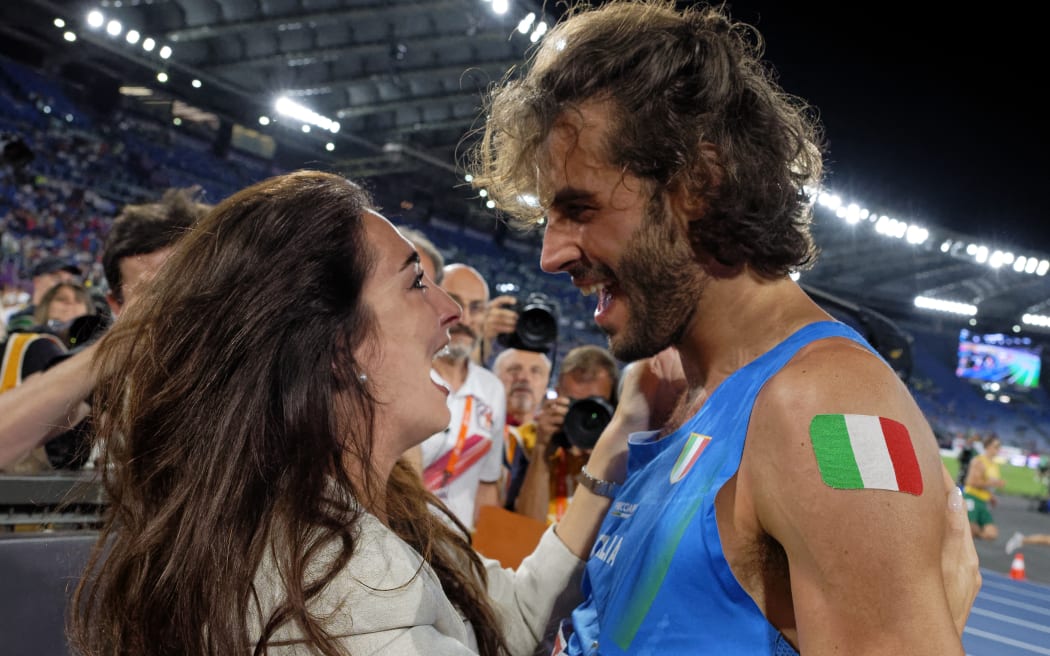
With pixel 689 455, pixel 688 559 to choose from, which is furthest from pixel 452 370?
pixel 688 559

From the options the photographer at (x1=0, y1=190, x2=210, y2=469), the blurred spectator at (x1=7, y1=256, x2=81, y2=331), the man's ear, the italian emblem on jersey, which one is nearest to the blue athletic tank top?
the italian emblem on jersey

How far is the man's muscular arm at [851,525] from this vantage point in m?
0.90

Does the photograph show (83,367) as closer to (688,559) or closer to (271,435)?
(271,435)

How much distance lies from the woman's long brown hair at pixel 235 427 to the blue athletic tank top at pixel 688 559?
449mm

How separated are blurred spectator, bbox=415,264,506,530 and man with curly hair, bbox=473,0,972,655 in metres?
1.75

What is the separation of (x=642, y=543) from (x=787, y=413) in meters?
0.36

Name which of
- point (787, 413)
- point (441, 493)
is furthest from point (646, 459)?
point (441, 493)

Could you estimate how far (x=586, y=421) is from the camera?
2.92 m

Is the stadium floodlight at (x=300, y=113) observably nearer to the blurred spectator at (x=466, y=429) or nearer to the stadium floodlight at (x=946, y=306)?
the blurred spectator at (x=466, y=429)

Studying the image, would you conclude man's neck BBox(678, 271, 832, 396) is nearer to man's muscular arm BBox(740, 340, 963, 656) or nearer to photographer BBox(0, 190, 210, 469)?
man's muscular arm BBox(740, 340, 963, 656)

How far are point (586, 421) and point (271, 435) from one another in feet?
5.72

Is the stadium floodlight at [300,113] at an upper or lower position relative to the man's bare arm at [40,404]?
upper

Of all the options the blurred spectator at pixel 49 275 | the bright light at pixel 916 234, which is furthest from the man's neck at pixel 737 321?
the bright light at pixel 916 234

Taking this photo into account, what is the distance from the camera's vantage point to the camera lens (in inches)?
112
